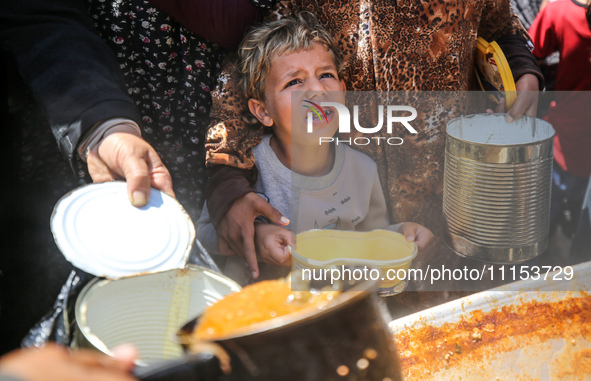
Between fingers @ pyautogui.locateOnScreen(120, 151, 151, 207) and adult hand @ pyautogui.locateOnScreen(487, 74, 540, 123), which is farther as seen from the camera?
adult hand @ pyautogui.locateOnScreen(487, 74, 540, 123)

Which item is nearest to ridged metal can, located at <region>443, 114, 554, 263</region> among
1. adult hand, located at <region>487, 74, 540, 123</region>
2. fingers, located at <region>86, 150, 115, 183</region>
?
adult hand, located at <region>487, 74, 540, 123</region>

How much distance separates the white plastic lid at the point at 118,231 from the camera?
0.97m

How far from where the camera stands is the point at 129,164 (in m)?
1.11

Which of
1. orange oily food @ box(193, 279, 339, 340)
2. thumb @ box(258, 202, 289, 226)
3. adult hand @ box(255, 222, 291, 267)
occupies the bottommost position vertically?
adult hand @ box(255, 222, 291, 267)

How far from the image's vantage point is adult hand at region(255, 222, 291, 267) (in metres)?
1.42

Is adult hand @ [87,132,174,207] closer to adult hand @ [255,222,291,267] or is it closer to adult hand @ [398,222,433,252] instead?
adult hand @ [255,222,291,267]

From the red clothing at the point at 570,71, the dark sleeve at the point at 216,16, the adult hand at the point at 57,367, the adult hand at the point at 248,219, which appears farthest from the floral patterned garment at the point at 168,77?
the red clothing at the point at 570,71

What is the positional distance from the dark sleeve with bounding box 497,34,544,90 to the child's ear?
808 millimetres

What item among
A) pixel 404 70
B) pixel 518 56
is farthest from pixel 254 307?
pixel 518 56

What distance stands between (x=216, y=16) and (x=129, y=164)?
54 cm

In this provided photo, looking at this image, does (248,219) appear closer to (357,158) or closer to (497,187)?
(357,158)

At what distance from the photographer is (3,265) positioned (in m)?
1.41

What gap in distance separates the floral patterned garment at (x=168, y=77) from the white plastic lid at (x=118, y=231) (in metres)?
0.38

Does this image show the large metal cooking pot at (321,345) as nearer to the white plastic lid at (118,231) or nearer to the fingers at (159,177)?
the white plastic lid at (118,231)
